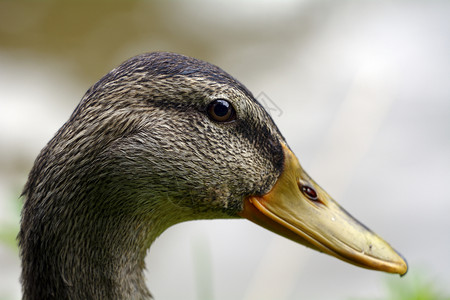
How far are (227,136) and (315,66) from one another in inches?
173

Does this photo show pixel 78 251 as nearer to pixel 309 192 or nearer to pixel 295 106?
pixel 309 192

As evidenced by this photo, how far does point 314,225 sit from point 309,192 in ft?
0.37

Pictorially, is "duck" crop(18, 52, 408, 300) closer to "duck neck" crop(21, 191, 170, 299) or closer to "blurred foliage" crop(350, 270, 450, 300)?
"duck neck" crop(21, 191, 170, 299)

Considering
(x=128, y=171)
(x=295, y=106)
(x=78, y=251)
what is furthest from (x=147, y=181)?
(x=295, y=106)

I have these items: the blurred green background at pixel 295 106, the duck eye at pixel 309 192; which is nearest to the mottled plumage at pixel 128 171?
the duck eye at pixel 309 192

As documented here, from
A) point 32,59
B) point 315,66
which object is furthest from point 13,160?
point 315,66

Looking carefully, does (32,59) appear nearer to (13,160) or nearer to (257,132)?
(13,160)

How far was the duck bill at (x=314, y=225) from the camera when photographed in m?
1.60

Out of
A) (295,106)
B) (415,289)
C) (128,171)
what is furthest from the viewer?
(295,106)

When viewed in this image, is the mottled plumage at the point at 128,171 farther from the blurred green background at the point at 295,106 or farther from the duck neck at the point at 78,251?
the blurred green background at the point at 295,106

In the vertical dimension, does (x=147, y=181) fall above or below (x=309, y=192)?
below

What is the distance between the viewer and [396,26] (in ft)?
19.4

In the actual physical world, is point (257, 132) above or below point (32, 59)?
below

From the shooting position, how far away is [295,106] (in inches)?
199
